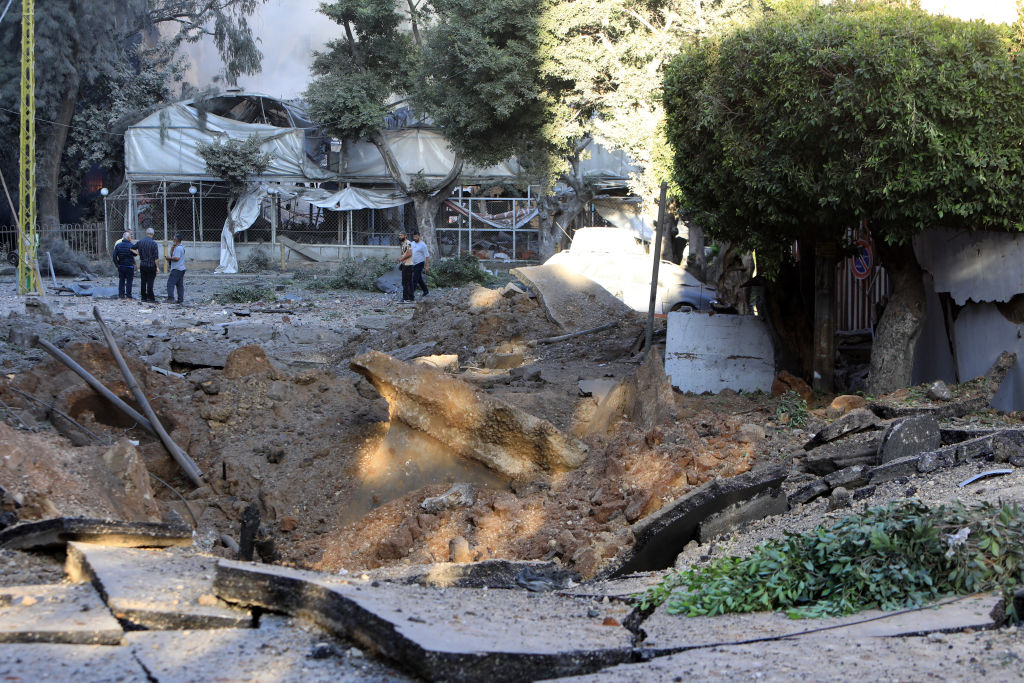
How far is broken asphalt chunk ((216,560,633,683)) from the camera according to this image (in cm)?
321

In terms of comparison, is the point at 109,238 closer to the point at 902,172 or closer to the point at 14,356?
the point at 14,356

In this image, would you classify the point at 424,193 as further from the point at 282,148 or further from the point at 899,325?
the point at 899,325

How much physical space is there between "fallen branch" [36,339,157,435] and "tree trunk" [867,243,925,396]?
7165mm

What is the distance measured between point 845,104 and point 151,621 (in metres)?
7.14

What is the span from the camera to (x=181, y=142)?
32438 mm

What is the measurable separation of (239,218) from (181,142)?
3226 millimetres

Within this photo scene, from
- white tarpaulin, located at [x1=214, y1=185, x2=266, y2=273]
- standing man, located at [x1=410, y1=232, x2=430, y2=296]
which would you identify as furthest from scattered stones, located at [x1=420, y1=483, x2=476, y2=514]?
white tarpaulin, located at [x1=214, y1=185, x2=266, y2=273]

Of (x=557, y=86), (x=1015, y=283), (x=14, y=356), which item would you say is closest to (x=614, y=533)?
(x=1015, y=283)

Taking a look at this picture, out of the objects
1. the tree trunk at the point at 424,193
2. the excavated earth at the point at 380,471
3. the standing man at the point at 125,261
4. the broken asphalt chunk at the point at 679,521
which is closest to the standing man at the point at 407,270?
the standing man at the point at 125,261

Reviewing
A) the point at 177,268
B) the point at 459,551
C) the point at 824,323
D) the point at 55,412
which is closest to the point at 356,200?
the point at 177,268

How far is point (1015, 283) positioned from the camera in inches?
351

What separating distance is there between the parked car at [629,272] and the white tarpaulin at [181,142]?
16440 mm

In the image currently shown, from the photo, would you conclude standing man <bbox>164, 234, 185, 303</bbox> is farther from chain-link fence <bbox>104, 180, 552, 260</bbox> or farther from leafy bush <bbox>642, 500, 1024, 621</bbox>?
leafy bush <bbox>642, 500, 1024, 621</bbox>

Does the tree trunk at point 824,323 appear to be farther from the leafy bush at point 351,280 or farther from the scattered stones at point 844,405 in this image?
the leafy bush at point 351,280
